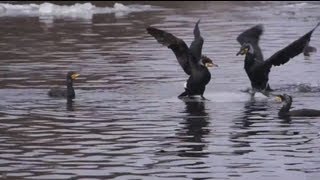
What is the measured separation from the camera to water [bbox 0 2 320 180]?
12.6m

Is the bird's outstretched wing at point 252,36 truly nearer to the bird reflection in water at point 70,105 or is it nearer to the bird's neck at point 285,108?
the bird reflection in water at point 70,105

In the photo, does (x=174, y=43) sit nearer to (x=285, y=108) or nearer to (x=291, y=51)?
(x=291, y=51)

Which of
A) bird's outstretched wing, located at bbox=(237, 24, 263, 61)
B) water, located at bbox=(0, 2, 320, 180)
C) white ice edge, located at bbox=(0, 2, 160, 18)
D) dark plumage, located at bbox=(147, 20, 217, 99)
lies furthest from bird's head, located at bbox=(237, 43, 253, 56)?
white ice edge, located at bbox=(0, 2, 160, 18)

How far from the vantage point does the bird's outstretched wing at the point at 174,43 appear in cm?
1923

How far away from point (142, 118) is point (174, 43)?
2874 mm

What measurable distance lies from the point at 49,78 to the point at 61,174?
443 inches

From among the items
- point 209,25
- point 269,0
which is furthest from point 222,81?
point 269,0

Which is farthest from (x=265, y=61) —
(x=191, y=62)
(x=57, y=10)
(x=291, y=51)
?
(x=57, y=10)

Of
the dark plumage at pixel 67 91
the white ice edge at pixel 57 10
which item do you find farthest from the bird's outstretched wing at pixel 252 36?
the white ice edge at pixel 57 10

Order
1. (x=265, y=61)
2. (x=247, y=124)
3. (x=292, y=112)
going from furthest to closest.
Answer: (x=265, y=61)
(x=292, y=112)
(x=247, y=124)

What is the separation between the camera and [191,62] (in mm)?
19984

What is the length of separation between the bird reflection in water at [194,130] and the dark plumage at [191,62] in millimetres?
464

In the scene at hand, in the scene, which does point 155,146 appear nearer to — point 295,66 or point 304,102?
point 304,102

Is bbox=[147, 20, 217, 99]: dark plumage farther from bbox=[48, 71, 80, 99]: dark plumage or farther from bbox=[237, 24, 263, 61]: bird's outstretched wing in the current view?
bbox=[237, 24, 263, 61]: bird's outstretched wing
